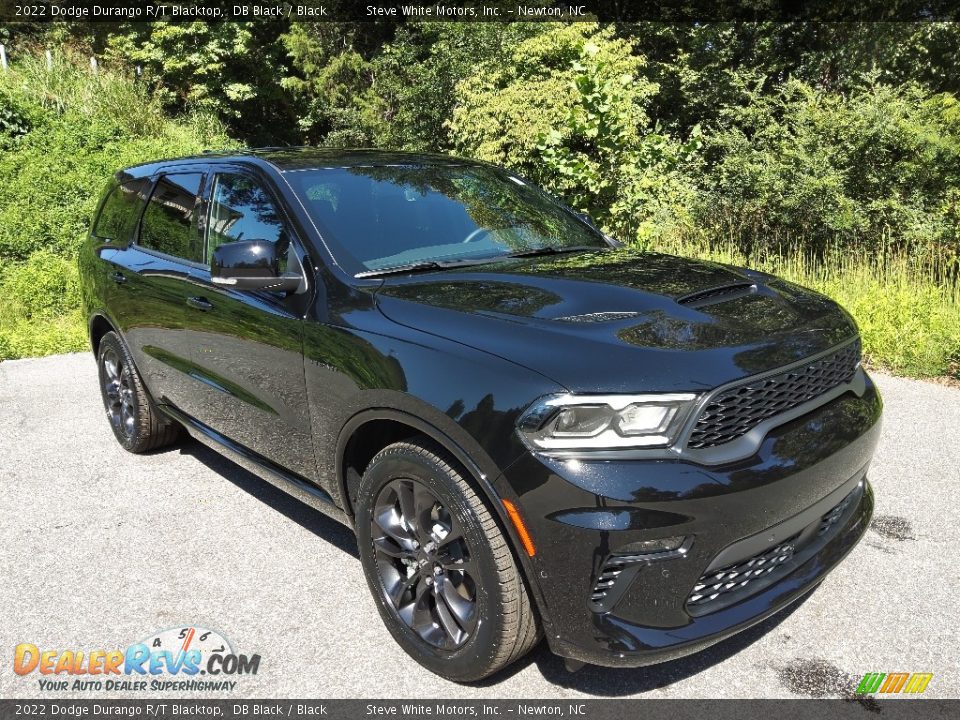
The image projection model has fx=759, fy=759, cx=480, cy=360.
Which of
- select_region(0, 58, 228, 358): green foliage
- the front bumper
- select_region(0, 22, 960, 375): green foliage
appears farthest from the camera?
select_region(0, 58, 228, 358): green foliage

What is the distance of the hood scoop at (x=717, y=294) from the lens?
2.69 metres

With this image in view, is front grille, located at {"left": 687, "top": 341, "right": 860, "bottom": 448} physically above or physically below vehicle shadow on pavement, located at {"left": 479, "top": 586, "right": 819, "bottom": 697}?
above

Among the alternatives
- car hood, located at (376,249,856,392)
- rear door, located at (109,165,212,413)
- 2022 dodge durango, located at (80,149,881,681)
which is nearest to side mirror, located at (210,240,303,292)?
2022 dodge durango, located at (80,149,881,681)

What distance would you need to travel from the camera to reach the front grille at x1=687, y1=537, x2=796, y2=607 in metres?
2.26

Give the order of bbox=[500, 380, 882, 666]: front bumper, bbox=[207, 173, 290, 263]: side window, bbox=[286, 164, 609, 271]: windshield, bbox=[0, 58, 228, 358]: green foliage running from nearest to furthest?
bbox=[500, 380, 882, 666]: front bumper < bbox=[286, 164, 609, 271]: windshield < bbox=[207, 173, 290, 263]: side window < bbox=[0, 58, 228, 358]: green foliage

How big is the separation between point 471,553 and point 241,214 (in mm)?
2071

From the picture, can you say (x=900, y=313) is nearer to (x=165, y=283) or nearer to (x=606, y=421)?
(x=606, y=421)

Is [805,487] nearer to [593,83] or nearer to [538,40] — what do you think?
[593,83]

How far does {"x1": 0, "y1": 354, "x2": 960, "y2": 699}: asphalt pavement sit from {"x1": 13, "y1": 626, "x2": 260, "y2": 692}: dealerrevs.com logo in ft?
0.11

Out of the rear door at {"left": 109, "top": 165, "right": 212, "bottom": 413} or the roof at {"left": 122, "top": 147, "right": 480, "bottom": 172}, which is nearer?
the roof at {"left": 122, "top": 147, "right": 480, "bottom": 172}

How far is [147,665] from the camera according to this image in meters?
2.82

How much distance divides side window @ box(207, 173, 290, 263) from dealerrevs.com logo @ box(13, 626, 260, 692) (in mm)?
1583

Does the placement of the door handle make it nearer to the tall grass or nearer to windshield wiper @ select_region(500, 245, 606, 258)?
windshield wiper @ select_region(500, 245, 606, 258)

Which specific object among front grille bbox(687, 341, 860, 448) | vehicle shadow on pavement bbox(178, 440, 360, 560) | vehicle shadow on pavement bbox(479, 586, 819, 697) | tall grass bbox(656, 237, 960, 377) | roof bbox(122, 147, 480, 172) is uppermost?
roof bbox(122, 147, 480, 172)
